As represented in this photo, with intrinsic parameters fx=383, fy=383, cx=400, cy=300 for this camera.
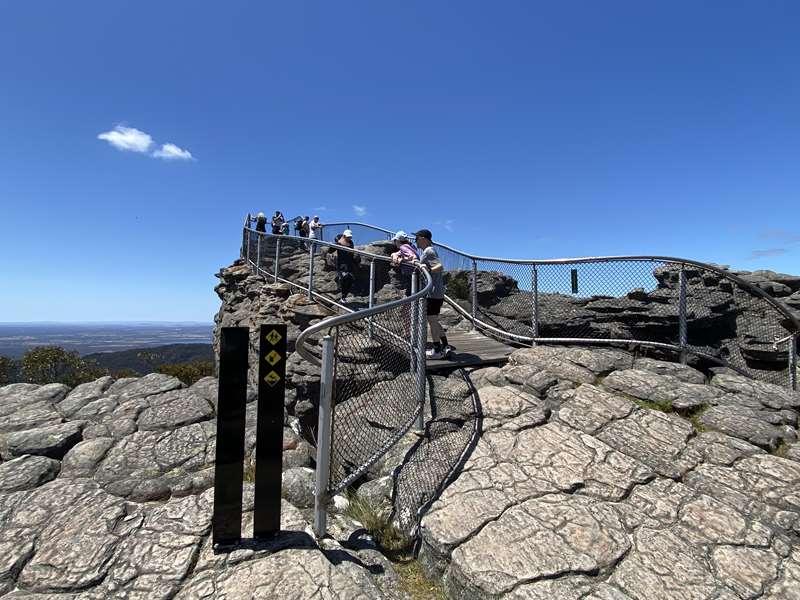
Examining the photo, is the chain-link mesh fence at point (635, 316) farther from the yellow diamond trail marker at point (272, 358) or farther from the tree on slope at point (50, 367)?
the tree on slope at point (50, 367)

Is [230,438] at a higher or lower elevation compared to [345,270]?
lower

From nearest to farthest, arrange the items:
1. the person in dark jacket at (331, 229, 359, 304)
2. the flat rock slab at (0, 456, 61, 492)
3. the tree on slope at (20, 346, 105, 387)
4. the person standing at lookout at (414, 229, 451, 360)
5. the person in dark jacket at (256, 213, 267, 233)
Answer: the flat rock slab at (0, 456, 61, 492) → the person standing at lookout at (414, 229, 451, 360) → the person in dark jacket at (331, 229, 359, 304) → the person in dark jacket at (256, 213, 267, 233) → the tree on slope at (20, 346, 105, 387)

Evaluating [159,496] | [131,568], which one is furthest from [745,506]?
[159,496]

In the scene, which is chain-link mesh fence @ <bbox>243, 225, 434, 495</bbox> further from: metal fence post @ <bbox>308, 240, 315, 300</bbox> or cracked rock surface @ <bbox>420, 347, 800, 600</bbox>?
cracked rock surface @ <bbox>420, 347, 800, 600</bbox>

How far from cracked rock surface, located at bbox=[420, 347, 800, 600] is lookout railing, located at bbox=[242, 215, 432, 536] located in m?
0.93

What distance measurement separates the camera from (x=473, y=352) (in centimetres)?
711

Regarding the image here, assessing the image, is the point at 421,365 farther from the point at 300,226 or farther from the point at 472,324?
the point at 300,226

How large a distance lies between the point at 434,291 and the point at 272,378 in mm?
3791

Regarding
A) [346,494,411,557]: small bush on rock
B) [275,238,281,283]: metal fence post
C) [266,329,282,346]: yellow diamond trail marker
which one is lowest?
[346,494,411,557]: small bush on rock

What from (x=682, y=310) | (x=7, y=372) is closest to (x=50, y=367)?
(x=7, y=372)

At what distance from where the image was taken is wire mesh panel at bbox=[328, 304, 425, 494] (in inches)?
164

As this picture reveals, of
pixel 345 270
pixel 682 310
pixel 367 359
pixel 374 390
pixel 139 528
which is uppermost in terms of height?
pixel 345 270

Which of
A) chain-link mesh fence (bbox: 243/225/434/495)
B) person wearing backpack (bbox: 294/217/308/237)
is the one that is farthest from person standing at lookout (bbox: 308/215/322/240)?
chain-link mesh fence (bbox: 243/225/434/495)

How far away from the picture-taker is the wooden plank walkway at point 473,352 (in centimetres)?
629
